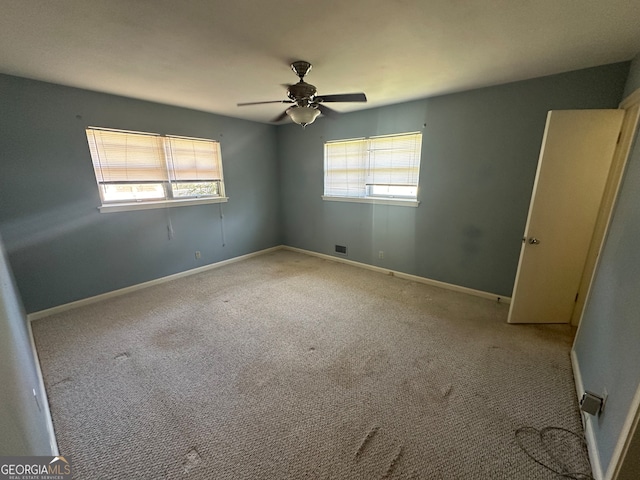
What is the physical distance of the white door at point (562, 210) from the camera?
2145 mm

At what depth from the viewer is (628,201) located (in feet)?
5.36

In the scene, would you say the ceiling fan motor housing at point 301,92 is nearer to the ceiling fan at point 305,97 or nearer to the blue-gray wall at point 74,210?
the ceiling fan at point 305,97

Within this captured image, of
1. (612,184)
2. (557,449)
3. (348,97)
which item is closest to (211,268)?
(348,97)

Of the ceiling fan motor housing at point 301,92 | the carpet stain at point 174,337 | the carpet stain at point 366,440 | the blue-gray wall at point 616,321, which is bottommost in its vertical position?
the carpet stain at point 174,337

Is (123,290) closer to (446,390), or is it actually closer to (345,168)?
(345,168)

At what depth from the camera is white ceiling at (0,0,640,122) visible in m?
1.46

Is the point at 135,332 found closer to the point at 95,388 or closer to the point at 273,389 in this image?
the point at 95,388

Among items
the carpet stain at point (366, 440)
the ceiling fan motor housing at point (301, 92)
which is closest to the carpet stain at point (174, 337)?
the carpet stain at point (366, 440)

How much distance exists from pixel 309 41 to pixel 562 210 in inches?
101

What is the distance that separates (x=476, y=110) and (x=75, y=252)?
15.9ft

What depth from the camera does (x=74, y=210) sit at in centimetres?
289

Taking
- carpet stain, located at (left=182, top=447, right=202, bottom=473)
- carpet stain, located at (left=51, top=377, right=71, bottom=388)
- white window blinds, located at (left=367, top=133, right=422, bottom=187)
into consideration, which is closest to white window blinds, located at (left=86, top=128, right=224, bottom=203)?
carpet stain, located at (left=51, top=377, right=71, bottom=388)

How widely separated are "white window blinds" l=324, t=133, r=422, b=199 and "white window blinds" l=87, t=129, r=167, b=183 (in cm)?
251

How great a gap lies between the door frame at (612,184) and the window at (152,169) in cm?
455
